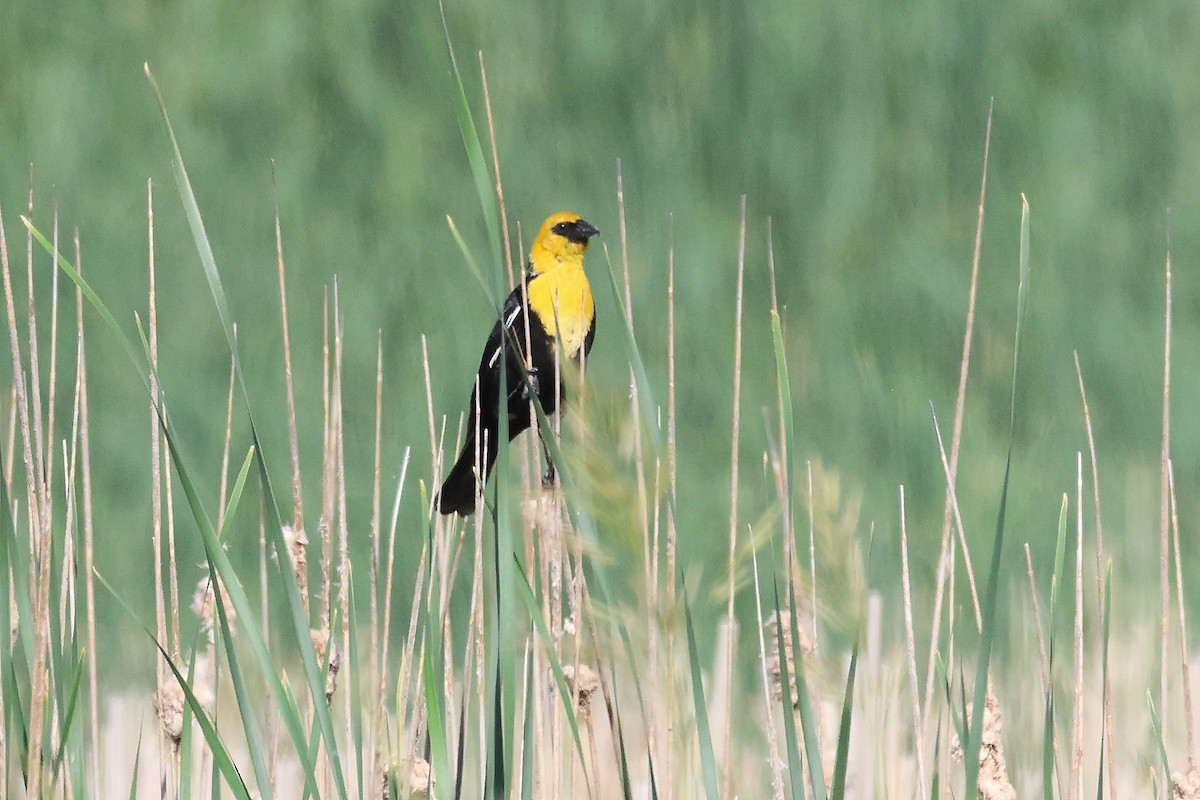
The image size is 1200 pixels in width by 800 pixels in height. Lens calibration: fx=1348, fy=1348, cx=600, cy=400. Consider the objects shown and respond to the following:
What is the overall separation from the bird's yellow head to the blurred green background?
0.10 metres

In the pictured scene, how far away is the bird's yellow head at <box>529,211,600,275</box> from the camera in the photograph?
3.09 m

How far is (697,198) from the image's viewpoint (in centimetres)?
371

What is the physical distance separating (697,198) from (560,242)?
697 mm

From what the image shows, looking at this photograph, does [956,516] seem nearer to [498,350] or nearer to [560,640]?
[560,640]

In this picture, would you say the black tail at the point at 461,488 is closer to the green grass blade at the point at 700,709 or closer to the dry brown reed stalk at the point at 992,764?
the dry brown reed stalk at the point at 992,764

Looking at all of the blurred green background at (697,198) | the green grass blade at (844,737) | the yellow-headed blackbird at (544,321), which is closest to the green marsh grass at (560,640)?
the green grass blade at (844,737)

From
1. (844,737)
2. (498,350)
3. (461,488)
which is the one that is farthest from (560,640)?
(498,350)

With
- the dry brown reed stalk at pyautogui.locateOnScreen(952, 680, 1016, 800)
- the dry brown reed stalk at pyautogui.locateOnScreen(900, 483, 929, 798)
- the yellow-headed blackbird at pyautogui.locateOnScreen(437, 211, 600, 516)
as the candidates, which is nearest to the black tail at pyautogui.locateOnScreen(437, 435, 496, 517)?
the yellow-headed blackbird at pyautogui.locateOnScreen(437, 211, 600, 516)

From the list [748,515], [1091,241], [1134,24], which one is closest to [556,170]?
[748,515]

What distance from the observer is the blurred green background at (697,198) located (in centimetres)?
329

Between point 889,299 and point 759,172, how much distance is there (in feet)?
1.79

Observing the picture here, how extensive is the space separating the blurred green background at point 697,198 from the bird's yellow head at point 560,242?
104 mm

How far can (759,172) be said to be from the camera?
3.79 meters

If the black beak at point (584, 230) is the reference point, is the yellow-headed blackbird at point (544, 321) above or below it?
below
